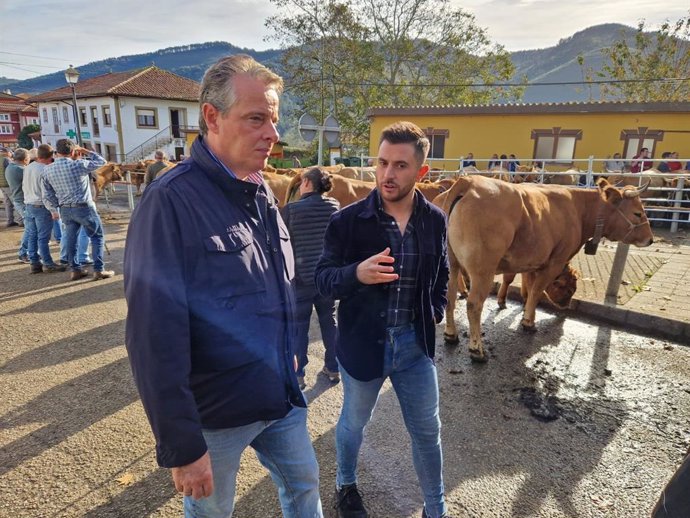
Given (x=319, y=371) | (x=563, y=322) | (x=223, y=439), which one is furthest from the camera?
(x=563, y=322)

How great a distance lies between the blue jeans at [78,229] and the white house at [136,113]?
30622 millimetres

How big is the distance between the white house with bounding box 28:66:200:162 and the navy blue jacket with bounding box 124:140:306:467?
36877 mm

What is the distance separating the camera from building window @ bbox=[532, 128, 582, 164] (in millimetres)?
17922

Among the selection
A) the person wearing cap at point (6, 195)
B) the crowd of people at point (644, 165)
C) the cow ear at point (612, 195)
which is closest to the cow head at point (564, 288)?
the cow ear at point (612, 195)

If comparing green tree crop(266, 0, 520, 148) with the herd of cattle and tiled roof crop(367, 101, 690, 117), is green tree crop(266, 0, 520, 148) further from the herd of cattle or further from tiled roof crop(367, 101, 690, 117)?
the herd of cattle

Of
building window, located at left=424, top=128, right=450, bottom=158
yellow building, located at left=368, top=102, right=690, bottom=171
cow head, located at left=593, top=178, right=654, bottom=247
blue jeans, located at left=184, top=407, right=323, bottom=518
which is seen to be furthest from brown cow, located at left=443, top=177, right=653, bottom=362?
building window, located at left=424, top=128, right=450, bottom=158

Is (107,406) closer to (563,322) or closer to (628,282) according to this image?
(563,322)

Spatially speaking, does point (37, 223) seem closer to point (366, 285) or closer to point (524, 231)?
point (366, 285)

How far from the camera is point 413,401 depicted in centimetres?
220

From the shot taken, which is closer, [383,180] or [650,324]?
[383,180]

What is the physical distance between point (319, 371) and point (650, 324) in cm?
416

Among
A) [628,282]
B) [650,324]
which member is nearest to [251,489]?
[650,324]

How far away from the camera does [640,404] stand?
3.71m

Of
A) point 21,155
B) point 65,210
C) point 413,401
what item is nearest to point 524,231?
point 413,401
